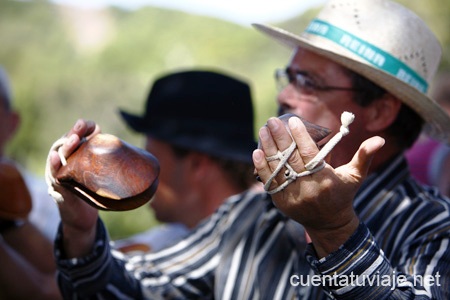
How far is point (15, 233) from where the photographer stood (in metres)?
2.90

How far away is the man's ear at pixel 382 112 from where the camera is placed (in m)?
2.39

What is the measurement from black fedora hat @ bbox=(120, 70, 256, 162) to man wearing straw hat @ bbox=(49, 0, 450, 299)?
0.74m

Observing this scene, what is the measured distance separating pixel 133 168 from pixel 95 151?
0.39 ft

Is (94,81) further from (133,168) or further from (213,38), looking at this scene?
(133,168)

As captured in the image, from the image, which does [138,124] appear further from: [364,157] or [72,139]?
[364,157]

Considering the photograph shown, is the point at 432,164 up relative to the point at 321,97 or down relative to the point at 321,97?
down

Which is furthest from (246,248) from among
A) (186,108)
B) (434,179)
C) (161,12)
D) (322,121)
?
(161,12)

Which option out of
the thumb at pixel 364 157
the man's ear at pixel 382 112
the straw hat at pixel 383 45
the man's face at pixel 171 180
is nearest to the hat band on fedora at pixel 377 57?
the straw hat at pixel 383 45

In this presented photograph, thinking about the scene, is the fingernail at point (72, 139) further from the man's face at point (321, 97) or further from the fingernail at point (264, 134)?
the man's face at point (321, 97)

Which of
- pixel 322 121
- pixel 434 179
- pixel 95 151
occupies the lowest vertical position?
pixel 434 179

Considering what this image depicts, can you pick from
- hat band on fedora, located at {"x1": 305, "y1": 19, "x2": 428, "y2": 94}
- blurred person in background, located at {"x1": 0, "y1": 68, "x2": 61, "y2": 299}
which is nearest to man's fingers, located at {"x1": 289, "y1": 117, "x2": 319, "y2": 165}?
hat band on fedora, located at {"x1": 305, "y1": 19, "x2": 428, "y2": 94}

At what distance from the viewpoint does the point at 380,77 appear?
2287 millimetres

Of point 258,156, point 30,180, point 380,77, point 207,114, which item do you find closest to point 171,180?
point 207,114

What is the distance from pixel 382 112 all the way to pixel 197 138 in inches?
50.0
